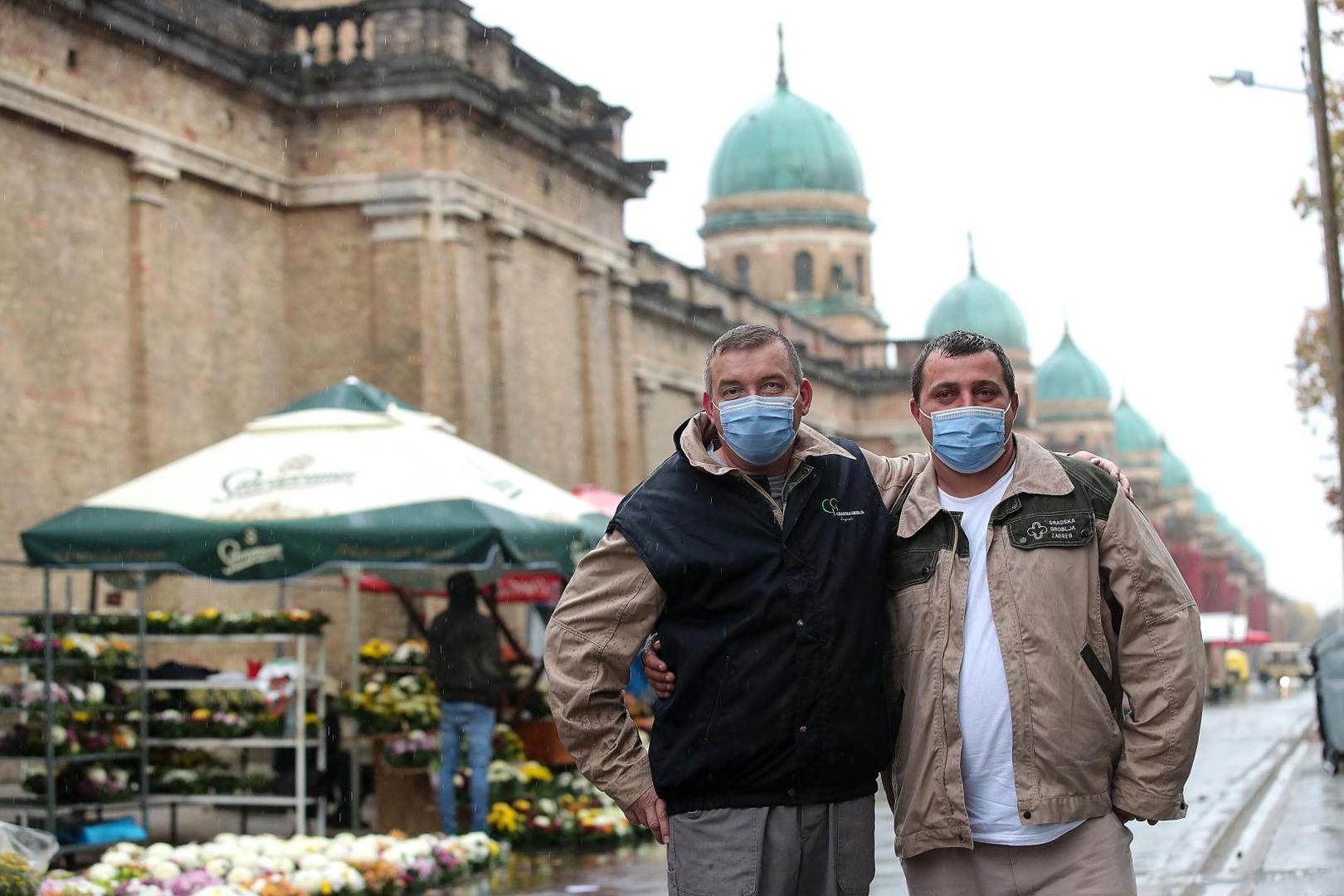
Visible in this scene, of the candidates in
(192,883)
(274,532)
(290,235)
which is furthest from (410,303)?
(192,883)

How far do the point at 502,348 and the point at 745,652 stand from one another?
2121cm

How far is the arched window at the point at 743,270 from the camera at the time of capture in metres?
73.7

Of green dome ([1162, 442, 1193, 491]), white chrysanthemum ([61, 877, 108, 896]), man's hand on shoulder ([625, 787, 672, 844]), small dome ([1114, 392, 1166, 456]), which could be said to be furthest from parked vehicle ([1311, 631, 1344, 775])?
green dome ([1162, 442, 1193, 491])

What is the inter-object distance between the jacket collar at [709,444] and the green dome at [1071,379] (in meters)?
119

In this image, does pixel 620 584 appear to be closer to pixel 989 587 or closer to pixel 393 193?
pixel 989 587

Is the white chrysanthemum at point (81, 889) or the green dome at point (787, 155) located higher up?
the green dome at point (787, 155)

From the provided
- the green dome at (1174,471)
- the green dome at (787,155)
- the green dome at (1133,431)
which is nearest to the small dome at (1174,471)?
the green dome at (1174,471)

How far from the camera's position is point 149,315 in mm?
20953

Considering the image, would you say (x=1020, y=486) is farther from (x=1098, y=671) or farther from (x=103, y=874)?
(x=103, y=874)

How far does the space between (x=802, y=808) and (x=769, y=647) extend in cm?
37

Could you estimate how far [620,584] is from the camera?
4.75 metres

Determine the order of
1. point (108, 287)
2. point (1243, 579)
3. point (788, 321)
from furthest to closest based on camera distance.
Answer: point (1243, 579), point (788, 321), point (108, 287)

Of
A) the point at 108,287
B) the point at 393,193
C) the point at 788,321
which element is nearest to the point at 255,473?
the point at 108,287

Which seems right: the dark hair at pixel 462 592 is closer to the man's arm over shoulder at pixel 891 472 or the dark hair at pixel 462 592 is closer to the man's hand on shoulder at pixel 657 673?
the man's arm over shoulder at pixel 891 472
